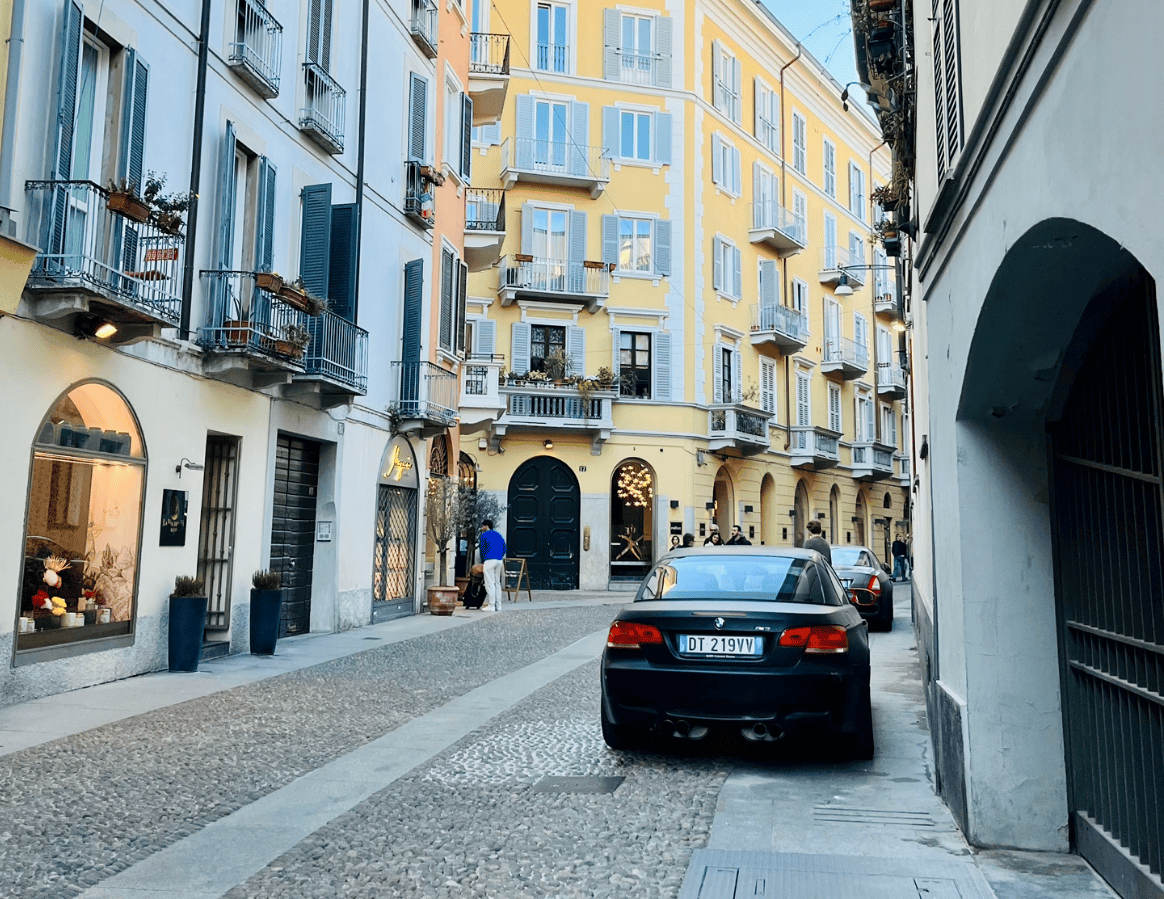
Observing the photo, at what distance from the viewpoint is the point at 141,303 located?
10312 millimetres

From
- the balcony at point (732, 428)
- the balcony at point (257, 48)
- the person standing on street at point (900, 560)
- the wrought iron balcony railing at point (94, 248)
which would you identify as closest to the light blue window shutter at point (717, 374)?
the balcony at point (732, 428)

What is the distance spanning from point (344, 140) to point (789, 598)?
12589 mm

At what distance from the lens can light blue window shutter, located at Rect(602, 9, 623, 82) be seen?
33281 millimetres

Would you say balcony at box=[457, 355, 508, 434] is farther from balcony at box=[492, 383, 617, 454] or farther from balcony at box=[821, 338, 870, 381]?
balcony at box=[821, 338, 870, 381]

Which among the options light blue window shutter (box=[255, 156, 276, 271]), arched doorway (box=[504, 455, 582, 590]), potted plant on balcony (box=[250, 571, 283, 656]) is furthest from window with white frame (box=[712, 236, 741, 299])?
potted plant on balcony (box=[250, 571, 283, 656])

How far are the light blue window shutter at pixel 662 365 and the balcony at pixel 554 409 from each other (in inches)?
76.9

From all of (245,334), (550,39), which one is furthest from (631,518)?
(245,334)

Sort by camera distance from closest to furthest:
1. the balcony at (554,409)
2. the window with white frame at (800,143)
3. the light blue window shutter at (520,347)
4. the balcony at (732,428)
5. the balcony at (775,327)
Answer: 1. the balcony at (554,409)
2. the light blue window shutter at (520,347)
3. the balcony at (732,428)
4. the balcony at (775,327)
5. the window with white frame at (800,143)

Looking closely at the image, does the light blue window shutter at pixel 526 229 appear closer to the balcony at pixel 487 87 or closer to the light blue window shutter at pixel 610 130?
the light blue window shutter at pixel 610 130

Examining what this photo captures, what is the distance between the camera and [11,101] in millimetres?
9344

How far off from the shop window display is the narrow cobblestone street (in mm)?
991

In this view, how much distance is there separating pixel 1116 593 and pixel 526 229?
28695 millimetres

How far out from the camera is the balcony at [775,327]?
3594 cm

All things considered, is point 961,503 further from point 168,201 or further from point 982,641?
point 168,201
